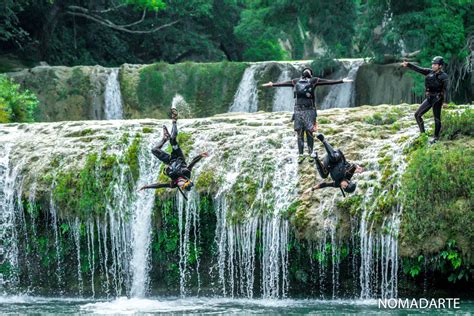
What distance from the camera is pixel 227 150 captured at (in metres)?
21.0

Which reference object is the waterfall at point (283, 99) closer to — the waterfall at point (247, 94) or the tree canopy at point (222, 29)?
the waterfall at point (247, 94)

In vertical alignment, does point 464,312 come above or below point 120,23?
below

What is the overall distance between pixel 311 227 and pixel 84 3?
23.4 meters

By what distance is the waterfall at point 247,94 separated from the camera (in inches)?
1196

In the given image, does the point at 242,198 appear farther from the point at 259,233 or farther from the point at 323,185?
the point at 323,185

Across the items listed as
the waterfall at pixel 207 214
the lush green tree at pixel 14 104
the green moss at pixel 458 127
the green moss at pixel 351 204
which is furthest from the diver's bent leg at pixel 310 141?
the lush green tree at pixel 14 104

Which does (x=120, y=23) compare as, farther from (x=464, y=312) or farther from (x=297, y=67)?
(x=464, y=312)

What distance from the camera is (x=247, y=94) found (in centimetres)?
3056

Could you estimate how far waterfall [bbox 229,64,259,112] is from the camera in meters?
30.4

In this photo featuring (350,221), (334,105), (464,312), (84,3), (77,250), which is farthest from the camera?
(84,3)

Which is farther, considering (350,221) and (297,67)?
(297,67)

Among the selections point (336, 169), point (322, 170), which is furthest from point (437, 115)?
point (322, 170)

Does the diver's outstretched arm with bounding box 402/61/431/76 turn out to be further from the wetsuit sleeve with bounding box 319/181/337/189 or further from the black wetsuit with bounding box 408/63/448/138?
the wetsuit sleeve with bounding box 319/181/337/189

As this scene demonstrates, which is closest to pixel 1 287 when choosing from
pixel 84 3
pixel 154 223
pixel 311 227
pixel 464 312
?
pixel 154 223
